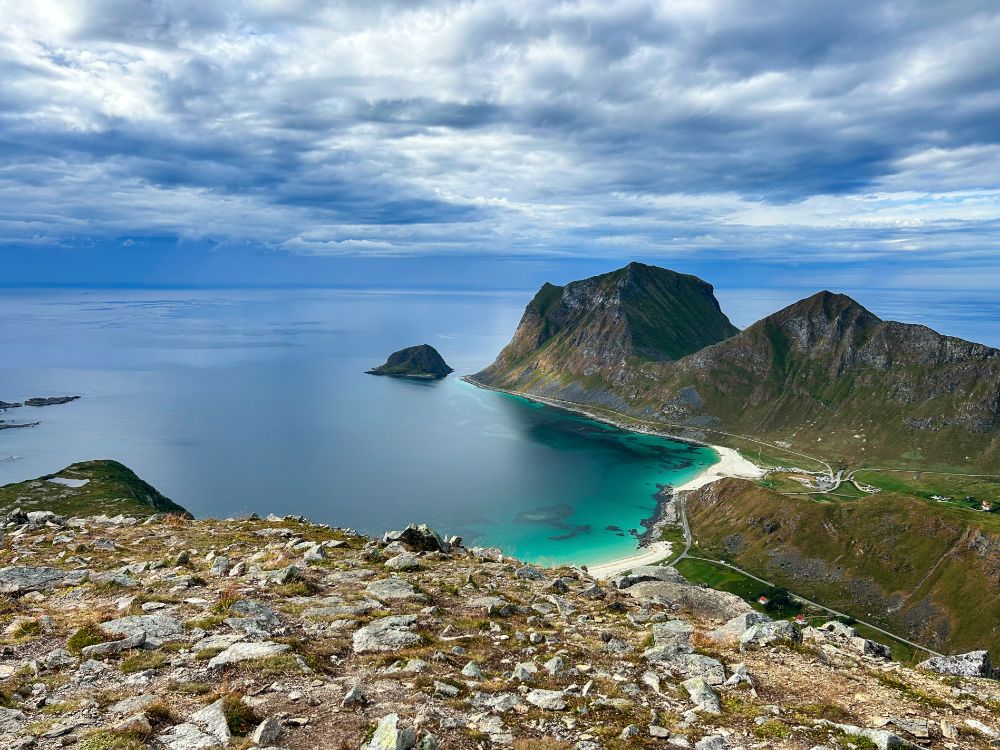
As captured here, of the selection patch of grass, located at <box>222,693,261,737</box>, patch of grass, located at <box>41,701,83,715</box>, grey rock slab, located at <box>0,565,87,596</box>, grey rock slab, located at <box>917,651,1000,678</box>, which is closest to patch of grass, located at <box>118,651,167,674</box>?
patch of grass, located at <box>41,701,83,715</box>

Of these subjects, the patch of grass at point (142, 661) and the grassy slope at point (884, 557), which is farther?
the grassy slope at point (884, 557)

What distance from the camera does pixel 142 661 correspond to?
14.9m

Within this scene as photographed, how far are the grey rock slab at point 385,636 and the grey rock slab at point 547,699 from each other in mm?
4802

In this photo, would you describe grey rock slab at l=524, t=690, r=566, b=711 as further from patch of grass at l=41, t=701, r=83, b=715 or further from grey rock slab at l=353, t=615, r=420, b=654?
patch of grass at l=41, t=701, r=83, b=715

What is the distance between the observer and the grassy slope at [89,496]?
97.4m

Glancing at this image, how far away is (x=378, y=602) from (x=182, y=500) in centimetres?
16561

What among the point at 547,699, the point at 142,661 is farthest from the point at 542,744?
the point at 142,661

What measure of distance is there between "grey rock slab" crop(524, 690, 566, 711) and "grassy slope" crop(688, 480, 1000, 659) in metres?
134

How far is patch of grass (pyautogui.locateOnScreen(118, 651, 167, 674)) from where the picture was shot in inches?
576

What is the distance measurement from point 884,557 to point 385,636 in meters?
155

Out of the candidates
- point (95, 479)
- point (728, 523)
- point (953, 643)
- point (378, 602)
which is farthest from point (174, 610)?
point (728, 523)

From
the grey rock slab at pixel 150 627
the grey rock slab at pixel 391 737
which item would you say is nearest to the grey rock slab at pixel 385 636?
the grey rock slab at pixel 150 627

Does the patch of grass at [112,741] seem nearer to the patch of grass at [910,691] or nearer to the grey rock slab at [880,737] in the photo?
the grey rock slab at [880,737]

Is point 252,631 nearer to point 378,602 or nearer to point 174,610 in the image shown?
point 174,610
